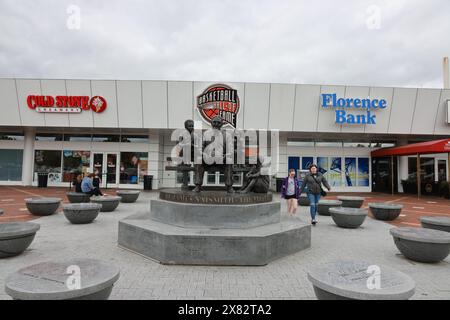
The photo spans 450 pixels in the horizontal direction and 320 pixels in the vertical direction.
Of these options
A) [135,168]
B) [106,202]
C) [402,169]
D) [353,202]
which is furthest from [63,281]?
[402,169]

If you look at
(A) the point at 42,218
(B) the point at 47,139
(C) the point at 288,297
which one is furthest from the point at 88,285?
(B) the point at 47,139

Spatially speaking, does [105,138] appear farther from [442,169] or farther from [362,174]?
[442,169]

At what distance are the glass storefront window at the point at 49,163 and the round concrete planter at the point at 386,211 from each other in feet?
73.6

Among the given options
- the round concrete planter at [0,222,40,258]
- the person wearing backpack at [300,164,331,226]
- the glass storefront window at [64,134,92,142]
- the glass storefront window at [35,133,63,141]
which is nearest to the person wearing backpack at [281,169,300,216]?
the person wearing backpack at [300,164,331,226]

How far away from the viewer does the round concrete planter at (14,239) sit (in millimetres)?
5387

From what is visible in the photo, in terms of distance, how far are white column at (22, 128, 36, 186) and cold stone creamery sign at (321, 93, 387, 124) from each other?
2252 cm

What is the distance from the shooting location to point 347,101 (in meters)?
19.9

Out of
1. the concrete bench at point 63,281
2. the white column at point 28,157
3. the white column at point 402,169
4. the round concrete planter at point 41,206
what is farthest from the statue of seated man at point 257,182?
the white column at point 28,157

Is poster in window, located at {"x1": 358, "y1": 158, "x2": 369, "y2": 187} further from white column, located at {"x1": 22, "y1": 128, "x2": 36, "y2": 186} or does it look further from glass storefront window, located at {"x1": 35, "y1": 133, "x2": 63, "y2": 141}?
white column, located at {"x1": 22, "y1": 128, "x2": 36, "y2": 186}

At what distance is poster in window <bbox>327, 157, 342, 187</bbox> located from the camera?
23000 millimetres

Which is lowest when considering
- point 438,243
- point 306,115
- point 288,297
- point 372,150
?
point 288,297

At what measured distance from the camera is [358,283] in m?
3.17
